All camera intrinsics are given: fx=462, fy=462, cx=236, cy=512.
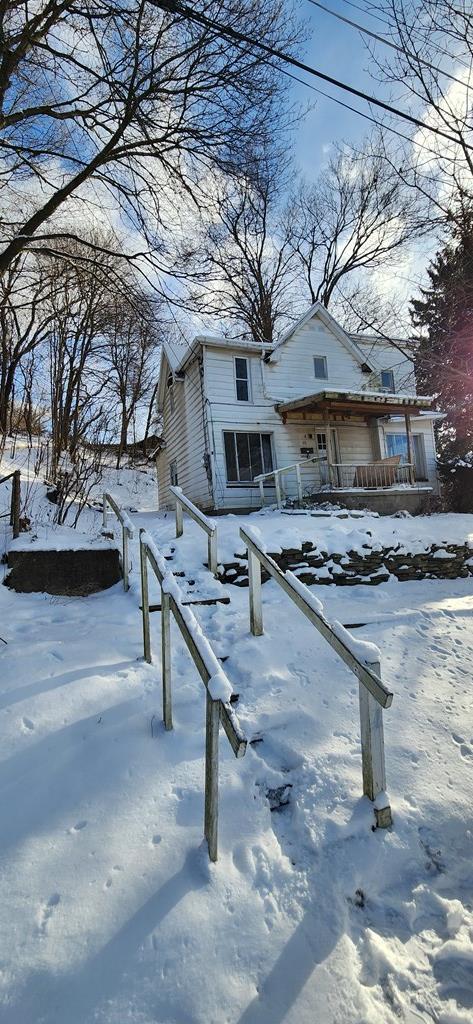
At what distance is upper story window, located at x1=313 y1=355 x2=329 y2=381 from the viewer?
1549cm

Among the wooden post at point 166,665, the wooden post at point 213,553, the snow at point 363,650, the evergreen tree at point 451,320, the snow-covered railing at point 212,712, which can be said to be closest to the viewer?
the snow-covered railing at point 212,712

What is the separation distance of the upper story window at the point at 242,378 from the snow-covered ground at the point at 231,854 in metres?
11.0

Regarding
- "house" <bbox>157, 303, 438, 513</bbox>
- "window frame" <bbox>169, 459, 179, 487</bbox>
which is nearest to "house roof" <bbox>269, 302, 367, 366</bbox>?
"house" <bbox>157, 303, 438, 513</bbox>

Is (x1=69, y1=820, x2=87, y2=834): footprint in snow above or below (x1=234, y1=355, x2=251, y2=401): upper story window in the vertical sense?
below

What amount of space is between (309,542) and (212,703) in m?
6.13

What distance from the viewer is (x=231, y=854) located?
2193mm

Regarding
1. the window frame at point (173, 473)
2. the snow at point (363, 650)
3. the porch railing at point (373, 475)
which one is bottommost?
the snow at point (363, 650)

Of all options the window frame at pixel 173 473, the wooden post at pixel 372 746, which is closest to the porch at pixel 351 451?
the window frame at pixel 173 473

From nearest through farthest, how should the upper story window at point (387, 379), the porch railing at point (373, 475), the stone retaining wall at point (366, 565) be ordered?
the stone retaining wall at point (366, 565) < the porch railing at point (373, 475) < the upper story window at point (387, 379)

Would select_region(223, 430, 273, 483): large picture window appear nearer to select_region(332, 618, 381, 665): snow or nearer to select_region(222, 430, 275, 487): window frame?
select_region(222, 430, 275, 487): window frame

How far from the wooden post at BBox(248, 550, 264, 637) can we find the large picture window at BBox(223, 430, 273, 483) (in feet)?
27.9

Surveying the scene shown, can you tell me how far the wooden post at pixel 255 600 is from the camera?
15.6 feet

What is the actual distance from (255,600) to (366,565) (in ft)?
12.9

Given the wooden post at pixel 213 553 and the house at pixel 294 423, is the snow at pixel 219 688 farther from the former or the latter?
the house at pixel 294 423
